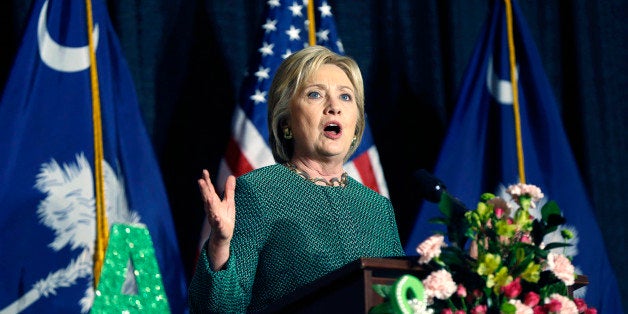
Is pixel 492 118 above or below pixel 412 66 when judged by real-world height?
below

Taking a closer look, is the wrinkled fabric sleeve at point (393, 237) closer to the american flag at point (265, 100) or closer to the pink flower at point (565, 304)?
the pink flower at point (565, 304)

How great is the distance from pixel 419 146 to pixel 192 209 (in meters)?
0.96

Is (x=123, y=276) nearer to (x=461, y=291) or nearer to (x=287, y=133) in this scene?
(x=287, y=133)

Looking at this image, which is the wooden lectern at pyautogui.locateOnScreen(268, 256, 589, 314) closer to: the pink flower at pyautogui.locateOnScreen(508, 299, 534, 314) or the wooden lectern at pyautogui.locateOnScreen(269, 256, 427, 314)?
the wooden lectern at pyautogui.locateOnScreen(269, 256, 427, 314)

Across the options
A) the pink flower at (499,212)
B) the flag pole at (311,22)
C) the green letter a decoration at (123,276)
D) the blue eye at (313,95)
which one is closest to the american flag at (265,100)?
the flag pole at (311,22)

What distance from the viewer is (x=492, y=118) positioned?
4.03 m

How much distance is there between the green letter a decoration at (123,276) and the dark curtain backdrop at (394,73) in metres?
1.21

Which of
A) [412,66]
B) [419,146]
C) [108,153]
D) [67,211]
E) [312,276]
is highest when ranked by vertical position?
[412,66]

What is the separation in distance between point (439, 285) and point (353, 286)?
140mm

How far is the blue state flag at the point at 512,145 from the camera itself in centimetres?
390

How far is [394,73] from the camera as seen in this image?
412 cm

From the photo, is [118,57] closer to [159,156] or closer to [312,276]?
[159,156]

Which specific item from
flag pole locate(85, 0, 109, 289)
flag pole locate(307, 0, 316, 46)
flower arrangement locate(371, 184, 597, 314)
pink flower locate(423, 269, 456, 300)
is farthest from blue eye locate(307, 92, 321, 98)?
flag pole locate(307, 0, 316, 46)

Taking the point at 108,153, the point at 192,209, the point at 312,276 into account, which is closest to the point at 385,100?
the point at 192,209
